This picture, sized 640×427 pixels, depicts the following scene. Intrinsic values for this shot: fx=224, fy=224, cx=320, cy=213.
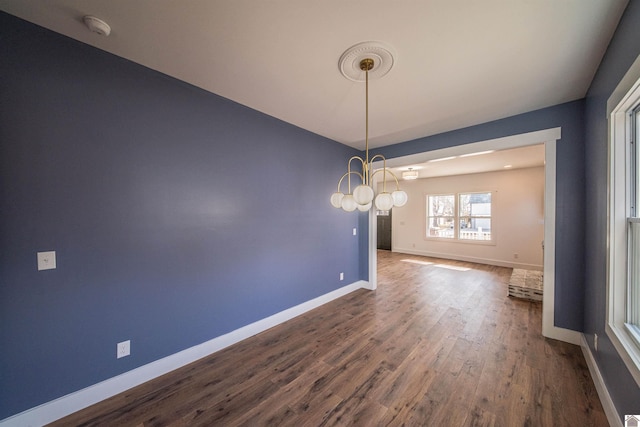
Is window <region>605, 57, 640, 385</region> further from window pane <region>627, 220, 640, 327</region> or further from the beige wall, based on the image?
the beige wall

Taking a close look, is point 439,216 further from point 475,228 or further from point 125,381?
point 125,381

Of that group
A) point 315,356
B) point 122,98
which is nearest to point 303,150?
point 122,98

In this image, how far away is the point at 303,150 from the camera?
337 cm

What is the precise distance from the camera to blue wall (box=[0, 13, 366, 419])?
58.6 inches

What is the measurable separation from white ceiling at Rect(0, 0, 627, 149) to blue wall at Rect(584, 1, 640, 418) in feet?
0.52

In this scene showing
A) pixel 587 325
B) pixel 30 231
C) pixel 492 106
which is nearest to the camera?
pixel 30 231

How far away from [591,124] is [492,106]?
2.78 ft

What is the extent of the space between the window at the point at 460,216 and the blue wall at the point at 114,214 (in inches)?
251

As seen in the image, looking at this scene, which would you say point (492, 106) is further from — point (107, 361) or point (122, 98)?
point (107, 361)

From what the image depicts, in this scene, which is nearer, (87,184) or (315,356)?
(87,184)

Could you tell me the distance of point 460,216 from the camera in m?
6.98

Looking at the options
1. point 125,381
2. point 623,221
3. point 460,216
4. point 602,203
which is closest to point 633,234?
point 623,221

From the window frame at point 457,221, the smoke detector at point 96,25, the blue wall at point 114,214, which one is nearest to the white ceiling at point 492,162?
the window frame at point 457,221

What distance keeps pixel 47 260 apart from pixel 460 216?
8.29 metres
